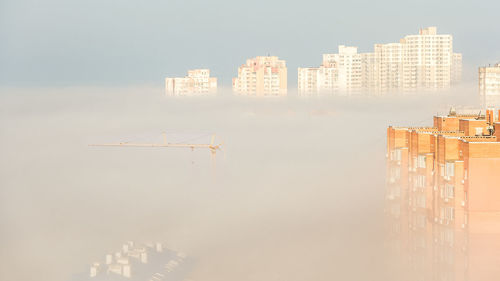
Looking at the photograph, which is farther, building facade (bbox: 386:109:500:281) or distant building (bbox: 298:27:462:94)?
distant building (bbox: 298:27:462:94)

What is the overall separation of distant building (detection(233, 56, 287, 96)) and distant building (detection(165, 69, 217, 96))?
120 centimetres

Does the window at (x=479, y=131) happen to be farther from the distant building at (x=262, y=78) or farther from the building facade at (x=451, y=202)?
the distant building at (x=262, y=78)

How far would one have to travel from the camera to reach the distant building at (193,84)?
62.5ft

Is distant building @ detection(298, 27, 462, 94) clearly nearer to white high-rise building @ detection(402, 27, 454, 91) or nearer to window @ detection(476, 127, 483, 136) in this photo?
white high-rise building @ detection(402, 27, 454, 91)

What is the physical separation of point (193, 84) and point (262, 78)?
226 cm

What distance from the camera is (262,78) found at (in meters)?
18.0

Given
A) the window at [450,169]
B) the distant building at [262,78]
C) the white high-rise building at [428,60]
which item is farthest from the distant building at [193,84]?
the window at [450,169]

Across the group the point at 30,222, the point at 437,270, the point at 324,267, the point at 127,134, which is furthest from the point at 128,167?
the point at 437,270

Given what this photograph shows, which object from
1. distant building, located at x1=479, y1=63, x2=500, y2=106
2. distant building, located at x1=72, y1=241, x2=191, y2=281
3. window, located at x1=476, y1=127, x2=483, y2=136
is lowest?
distant building, located at x1=72, y1=241, x2=191, y2=281

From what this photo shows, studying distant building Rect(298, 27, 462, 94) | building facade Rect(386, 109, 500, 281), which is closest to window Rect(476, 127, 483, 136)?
building facade Rect(386, 109, 500, 281)

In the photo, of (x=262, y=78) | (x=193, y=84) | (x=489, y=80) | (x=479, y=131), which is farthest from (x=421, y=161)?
(x=193, y=84)

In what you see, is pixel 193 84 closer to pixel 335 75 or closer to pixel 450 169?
pixel 335 75

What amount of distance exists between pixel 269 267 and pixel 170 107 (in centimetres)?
787

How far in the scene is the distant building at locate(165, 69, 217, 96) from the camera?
1906 cm
